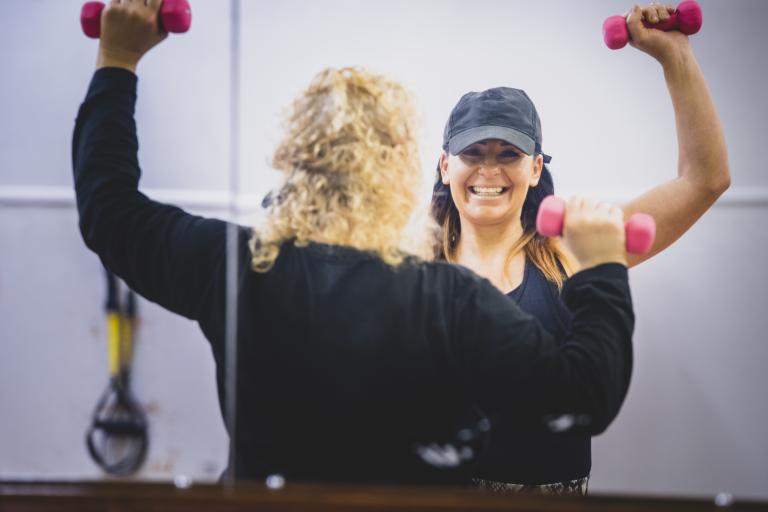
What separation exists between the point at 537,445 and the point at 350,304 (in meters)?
0.39

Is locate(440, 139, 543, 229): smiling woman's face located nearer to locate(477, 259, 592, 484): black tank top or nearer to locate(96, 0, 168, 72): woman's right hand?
locate(477, 259, 592, 484): black tank top

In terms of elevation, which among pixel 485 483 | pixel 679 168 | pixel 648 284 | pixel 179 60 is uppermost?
pixel 179 60

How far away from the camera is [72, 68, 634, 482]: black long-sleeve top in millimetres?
911

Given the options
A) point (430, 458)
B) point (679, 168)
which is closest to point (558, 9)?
point (679, 168)

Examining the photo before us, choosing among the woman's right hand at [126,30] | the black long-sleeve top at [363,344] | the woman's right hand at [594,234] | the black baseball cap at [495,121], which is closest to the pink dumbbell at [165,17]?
the woman's right hand at [126,30]

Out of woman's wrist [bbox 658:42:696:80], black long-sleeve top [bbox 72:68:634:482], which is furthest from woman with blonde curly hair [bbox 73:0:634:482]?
woman's wrist [bbox 658:42:696:80]

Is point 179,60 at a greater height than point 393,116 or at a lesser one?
greater

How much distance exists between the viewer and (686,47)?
3.47 ft

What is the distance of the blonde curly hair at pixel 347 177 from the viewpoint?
96 cm

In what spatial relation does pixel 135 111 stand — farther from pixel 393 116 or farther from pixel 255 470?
pixel 255 470

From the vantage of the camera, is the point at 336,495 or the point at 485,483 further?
the point at 485,483

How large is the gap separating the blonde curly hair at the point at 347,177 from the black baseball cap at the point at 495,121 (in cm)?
9

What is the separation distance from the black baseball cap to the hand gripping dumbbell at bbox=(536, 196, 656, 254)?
13 cm

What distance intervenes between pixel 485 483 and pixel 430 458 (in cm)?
15
